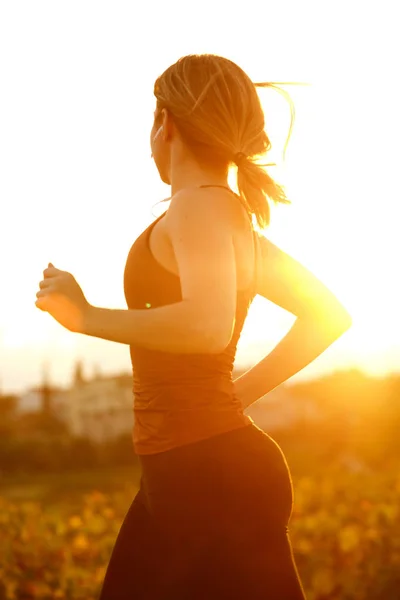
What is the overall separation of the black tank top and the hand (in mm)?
207

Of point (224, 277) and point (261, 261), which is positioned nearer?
point (224, 277)

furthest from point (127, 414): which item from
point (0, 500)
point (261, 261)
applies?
point (261, 261)

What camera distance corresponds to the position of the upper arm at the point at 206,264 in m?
2.43

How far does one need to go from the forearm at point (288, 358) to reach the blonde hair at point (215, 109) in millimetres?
613

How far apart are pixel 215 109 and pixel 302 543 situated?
363 centimetres

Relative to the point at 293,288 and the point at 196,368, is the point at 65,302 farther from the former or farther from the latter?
the point at 293,288

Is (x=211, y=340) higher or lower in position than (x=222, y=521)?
higher

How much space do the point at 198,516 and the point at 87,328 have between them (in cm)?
58

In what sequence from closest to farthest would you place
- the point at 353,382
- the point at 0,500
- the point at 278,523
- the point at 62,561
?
the point at 278,523 < the point at 62,561 < the point at 0,500 < the point at 353,382

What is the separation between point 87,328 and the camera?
2475 mm

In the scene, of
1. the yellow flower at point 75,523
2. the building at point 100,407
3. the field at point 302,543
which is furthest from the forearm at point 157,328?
the building at point 100,407

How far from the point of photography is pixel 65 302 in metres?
2.47

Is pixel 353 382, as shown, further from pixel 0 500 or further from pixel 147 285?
pixel 147 285

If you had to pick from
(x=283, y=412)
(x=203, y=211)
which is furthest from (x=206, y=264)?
(x=283, y=412)
